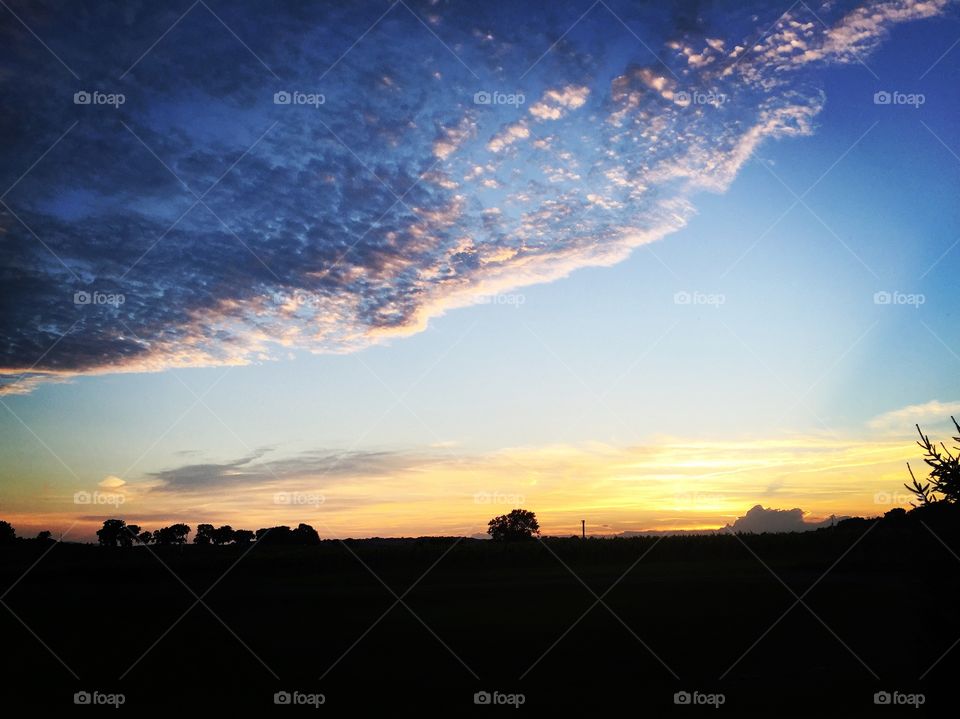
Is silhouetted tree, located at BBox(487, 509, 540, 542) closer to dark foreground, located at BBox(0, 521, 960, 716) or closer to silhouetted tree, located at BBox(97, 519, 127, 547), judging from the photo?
silhouetted tree, located at BBox(97, 519, 127, 547)

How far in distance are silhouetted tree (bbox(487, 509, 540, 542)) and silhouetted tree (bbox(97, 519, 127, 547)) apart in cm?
6453

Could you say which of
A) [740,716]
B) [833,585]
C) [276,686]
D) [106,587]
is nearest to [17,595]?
[106,587]

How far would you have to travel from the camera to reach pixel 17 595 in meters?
35.7

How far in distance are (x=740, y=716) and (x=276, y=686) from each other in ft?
29.3

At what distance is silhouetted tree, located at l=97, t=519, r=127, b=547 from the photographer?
9548 centimetres

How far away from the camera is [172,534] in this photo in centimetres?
11819

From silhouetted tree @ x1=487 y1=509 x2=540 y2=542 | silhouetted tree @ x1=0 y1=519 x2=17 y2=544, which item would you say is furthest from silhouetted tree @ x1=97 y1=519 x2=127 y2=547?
Result: silhouetted tree @ x1=487 y1=509 x2=540 y2=542

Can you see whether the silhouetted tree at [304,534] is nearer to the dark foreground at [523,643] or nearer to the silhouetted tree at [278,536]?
the silhouetted tree at [278,536]

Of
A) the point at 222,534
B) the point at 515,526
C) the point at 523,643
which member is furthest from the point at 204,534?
the point at 523,643

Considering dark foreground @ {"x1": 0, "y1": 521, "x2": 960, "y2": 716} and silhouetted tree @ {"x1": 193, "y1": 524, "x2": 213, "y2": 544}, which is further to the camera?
silhouetted tree @ {"x1": 193, "y1": 524, "x2": 213, "y2": 544}

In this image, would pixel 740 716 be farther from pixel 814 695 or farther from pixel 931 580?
pixel 931 580

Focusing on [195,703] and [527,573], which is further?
[527,573]

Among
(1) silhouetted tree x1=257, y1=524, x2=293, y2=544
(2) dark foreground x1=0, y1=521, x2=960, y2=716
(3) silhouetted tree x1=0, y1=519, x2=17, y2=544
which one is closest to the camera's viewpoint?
(2) dark foreground x1=0, y1=521, x2=960, y2=716

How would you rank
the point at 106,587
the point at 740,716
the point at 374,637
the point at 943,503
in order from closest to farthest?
the point at 943,503 < the point at 740,716 < the point at 374,637 < the point at 106,587
